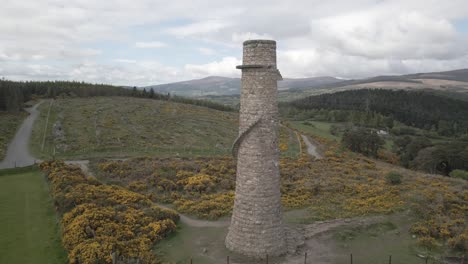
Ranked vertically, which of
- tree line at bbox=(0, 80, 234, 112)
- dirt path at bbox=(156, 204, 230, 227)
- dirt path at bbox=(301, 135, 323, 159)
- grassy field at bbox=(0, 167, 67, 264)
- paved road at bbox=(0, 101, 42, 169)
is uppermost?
tree line at bbox=(0, 80, 234, 112)

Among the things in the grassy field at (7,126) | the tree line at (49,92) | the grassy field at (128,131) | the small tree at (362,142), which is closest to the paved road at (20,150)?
the grassy field at (7,126)

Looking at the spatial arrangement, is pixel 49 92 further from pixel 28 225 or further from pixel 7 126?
pixel 28 225

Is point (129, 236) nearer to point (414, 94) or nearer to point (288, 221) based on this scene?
point (288, 221)

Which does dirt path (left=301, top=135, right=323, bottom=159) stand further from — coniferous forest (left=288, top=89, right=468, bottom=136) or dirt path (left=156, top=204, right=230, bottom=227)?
coniferous forest (left=288, top=89, right=468, bottom=136)

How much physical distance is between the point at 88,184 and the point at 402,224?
21.5 m

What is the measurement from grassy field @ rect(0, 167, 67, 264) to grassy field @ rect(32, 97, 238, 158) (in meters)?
13.7

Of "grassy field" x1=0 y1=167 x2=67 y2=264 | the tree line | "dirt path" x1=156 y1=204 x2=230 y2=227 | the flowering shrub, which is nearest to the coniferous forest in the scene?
the tree line

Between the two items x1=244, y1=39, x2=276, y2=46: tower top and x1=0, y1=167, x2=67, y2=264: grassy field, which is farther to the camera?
x1=0, y1=167, x2=67, y2=264: grassy field

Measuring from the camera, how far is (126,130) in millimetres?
54531

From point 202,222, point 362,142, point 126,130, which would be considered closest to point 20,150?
point 126,130

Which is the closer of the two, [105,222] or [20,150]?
[105,222]

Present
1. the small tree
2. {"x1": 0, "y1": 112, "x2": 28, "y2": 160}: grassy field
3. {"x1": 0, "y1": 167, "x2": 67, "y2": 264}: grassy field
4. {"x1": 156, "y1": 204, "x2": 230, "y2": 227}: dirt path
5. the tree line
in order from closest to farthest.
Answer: {"x1": 0, "y1": 167, "x2": 67, "y2": 264}: grassy field
{"x1": 156, "y1": 204, "x2": 230, "y2": 227}: dirt path
{"x1": 0, "y1": 112, "x2": 28, "y2": 160}: grassy field
the small tree
the tree line

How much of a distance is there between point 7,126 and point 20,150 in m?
13.3

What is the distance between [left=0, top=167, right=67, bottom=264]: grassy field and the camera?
1617 centimetres
